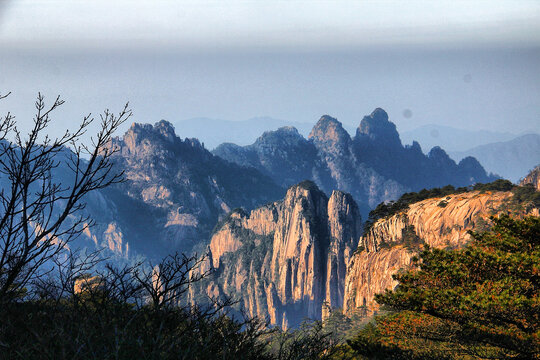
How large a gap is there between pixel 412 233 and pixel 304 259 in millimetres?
95905

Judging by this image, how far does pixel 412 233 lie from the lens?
61.8m

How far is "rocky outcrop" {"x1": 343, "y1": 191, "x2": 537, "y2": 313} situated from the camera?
2159 inches

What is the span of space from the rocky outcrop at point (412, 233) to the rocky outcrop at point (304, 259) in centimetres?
7434

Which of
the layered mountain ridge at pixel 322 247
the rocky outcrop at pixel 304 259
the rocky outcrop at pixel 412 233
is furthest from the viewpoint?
the rocky outcrop at pixel 304 259

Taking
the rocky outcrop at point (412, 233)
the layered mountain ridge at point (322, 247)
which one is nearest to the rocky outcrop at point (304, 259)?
the layered mountain ridge at point (322, 247)

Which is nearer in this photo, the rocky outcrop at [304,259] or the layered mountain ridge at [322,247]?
the layered mountain ridge at [322,247]

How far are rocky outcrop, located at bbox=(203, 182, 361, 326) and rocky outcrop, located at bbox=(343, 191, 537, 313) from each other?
74345 millimetres

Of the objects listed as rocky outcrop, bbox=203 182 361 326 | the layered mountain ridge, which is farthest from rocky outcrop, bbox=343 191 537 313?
rocky outcrop, bbox=203 182 361 326

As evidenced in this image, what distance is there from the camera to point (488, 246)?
19.0 metres

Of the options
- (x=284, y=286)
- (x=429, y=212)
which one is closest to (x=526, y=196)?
(x=429, y=212)

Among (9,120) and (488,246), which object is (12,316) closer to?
(9,120)

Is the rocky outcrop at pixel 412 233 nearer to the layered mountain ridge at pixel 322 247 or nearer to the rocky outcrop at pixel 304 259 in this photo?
the layered mountain ridge at pixel 322 247

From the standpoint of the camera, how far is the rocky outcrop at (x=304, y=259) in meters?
151

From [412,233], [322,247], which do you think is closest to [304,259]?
[322,247]
